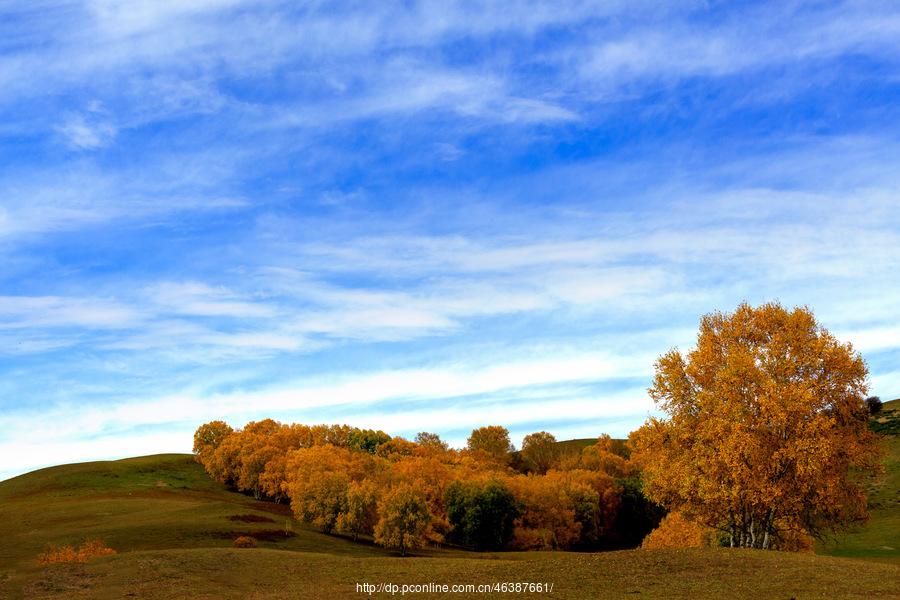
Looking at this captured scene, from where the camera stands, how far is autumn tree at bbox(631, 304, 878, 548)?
162 feet

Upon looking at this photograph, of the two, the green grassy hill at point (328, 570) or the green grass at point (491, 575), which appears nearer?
the green grass at point (491, 575)

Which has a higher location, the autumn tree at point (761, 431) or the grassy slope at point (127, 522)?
the autumn tree at point (761, 431)

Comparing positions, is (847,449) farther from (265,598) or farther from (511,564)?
(265,598)

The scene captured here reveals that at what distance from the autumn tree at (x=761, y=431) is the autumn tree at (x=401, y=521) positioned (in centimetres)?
4305

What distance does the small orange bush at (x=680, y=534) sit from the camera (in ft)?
202

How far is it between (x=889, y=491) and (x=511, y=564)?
11520cm

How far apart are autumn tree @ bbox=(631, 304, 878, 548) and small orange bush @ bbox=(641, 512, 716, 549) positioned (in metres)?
5.70

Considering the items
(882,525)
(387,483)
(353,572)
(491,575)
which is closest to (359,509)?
(387,483)

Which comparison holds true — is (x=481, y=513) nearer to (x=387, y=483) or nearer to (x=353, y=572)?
(x=387, y=483)

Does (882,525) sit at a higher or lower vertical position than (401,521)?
Result: lower

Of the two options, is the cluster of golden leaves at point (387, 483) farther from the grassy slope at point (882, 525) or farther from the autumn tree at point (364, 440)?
the grassy slope at point (882, 525)

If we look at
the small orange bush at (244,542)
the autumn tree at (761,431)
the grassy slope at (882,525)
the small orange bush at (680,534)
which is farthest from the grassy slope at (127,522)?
the grassy slope at (882,525)

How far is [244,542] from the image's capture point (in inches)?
2904

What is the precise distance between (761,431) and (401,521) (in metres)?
54.1
